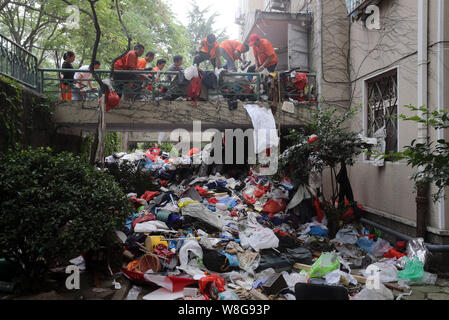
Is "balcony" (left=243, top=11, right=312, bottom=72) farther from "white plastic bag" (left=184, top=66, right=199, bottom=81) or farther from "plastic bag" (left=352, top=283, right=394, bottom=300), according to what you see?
"plastic bag" (left=352, top=283, right=394, bottom=300)

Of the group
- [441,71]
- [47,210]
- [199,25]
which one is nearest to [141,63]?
[47,210]

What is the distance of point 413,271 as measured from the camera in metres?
4.80

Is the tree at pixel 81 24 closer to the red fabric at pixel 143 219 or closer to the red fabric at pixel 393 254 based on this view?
the red fabric at pixel 143 219

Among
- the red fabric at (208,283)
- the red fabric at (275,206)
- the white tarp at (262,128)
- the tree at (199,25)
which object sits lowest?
the red fabric at (208,283)

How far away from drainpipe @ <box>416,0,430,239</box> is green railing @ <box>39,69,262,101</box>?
395 centimetres

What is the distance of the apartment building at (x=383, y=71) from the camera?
5.29m

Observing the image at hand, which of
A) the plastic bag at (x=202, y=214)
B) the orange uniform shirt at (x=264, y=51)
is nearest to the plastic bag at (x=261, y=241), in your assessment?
the plastic bag at (x=202, y=214)

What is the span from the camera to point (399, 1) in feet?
20.5

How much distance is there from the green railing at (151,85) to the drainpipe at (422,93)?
13.0ft

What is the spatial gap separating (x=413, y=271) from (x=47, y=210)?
4.98 meters

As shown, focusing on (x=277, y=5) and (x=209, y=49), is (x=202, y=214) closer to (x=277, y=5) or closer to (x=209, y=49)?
(x=209, y=49)

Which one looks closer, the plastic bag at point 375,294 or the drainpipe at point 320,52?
the plastic bag at point 375,294

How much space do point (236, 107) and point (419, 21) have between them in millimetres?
4378
